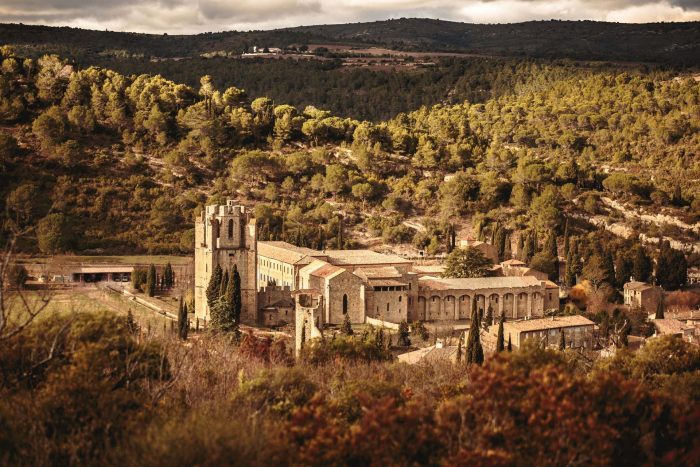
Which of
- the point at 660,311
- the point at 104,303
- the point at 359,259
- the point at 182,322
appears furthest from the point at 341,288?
the point at 660,311

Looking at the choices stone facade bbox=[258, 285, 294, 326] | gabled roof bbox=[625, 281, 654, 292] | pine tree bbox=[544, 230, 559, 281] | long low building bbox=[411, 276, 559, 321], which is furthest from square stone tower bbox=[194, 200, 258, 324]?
gabled roof bbox=[625, 281, 654, 292]

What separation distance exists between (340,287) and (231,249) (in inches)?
164

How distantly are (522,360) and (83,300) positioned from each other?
794 inches

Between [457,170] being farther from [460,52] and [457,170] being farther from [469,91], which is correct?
[460,52]

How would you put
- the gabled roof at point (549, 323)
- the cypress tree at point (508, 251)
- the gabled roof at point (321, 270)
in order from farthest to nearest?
the cypress tree at point (508, 251) → the gabled roof at point (321, 270) → the gabled roof at point (549, 323)

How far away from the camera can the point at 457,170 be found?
6138 cm

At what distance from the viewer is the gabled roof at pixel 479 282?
37.6 meters

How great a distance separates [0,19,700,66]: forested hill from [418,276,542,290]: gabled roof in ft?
190

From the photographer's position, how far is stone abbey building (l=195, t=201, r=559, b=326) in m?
35.0

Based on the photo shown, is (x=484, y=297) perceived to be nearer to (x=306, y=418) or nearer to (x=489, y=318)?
(x=489, y=318)

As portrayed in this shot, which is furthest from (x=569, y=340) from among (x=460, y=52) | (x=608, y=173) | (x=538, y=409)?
(x=460, y=52)

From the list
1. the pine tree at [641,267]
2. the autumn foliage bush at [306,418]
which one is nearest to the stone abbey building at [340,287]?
the pine tree at [641,267]

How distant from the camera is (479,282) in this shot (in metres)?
38.4

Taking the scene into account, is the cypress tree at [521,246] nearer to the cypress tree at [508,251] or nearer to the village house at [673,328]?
the cypress tree at [508,251]
